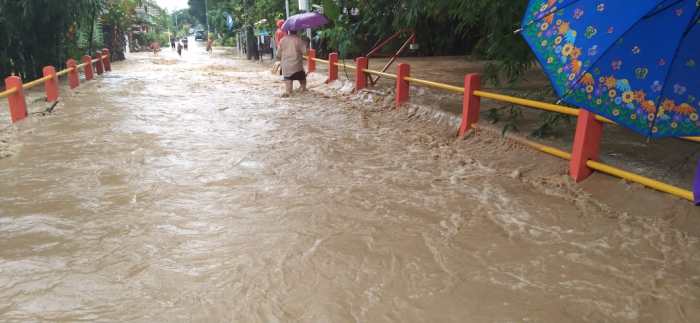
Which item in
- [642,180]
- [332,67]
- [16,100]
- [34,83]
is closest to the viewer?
[642,180]

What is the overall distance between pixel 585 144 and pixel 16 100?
788 centimetres

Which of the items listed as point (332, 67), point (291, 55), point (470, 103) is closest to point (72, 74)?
point (291, 55)

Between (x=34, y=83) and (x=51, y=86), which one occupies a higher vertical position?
(x=34, y=83)

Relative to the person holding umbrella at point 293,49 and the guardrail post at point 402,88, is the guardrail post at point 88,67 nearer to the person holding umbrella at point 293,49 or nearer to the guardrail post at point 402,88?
the person holding umbrella at point 293,49

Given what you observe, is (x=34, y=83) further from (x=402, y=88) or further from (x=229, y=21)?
(x=229, y=21)

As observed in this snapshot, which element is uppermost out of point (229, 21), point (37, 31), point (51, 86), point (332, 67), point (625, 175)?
point (229, 21)

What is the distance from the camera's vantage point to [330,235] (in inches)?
156

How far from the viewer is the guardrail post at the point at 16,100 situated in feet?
25.5

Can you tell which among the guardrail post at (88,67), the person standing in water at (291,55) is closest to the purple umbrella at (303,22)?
the person standing in water at (291,55)

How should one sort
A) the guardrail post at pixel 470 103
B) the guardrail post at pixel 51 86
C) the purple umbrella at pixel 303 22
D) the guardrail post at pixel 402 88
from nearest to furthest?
the guardrail post at pixel 470 103
the guardrail post at pixel 402 88
the guardrail post at pixel 51 86
the purple umbrella at pixel 303 22

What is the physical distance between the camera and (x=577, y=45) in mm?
2424

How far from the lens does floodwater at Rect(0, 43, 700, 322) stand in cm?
299

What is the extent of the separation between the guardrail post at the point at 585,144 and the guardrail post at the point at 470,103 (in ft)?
6.31

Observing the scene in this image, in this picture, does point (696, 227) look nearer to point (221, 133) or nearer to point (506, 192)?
point (506, 192)
